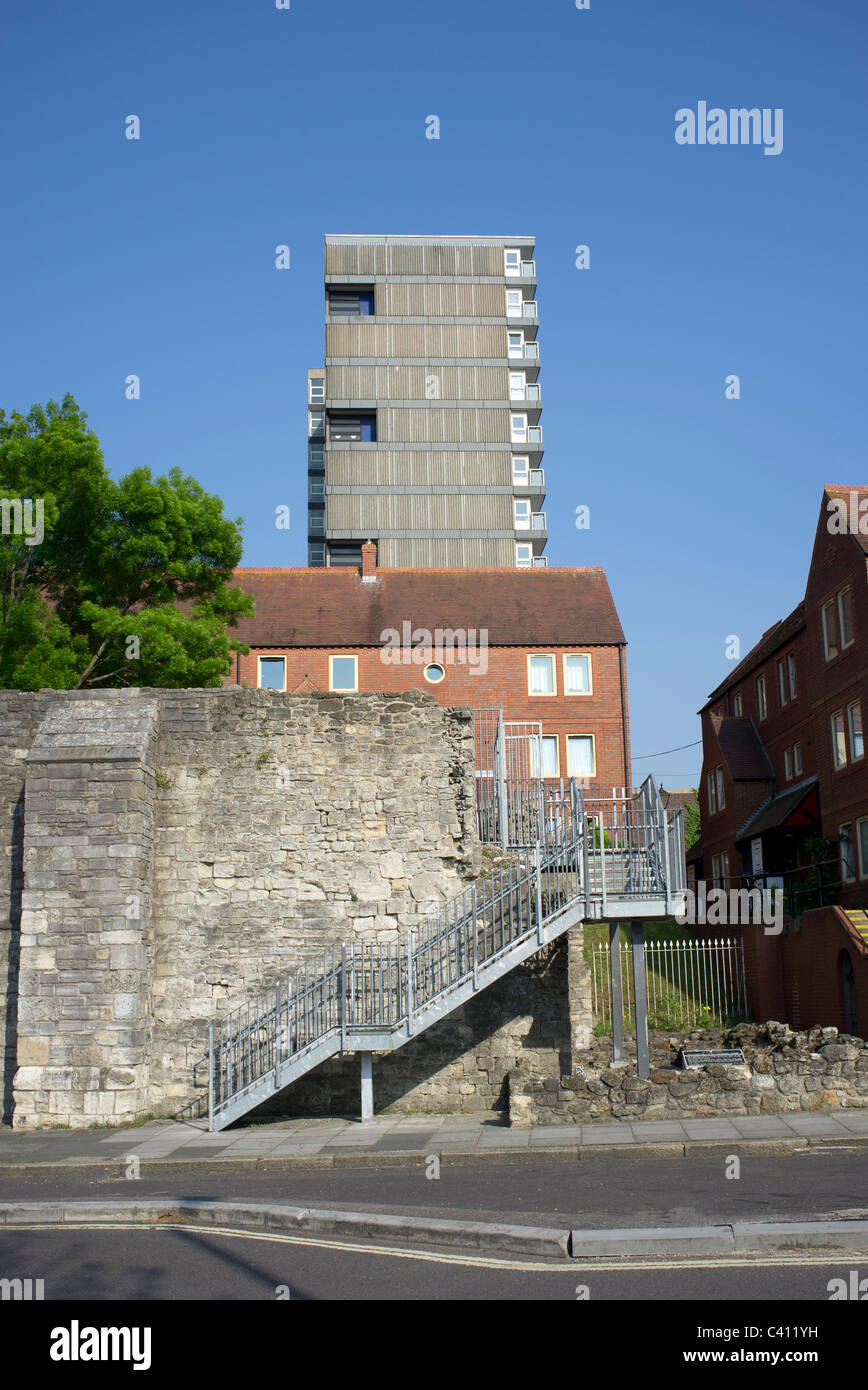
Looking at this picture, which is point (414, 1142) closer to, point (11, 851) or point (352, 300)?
point (11, 851)

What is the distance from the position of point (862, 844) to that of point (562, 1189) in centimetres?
1843

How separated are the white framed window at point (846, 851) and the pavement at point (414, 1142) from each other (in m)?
13.9

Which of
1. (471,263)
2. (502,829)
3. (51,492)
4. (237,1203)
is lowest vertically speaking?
(237,1203)

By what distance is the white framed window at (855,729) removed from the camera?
27031 millimetres

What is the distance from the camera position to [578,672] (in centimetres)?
4016

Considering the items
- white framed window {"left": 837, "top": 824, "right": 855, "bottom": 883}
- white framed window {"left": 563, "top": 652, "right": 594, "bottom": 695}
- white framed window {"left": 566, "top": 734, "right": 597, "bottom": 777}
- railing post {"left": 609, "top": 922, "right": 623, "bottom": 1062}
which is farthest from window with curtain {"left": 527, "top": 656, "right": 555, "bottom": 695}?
railing post {"left": 609, "top": 922, "right": 623, "bottom": 1062}

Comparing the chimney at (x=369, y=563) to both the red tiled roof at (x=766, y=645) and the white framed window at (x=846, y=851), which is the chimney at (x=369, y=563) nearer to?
the red tiled roof at (x=766, y=645)

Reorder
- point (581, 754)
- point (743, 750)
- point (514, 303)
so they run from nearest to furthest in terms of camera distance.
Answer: point (743, 750) → point (581, 754) → point (514, 303)

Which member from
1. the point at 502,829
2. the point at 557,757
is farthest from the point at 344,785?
the point at 557,757

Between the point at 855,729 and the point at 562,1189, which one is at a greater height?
the point at 855,729

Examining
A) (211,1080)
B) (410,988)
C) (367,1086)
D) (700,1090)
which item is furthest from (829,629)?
(211,1080)
